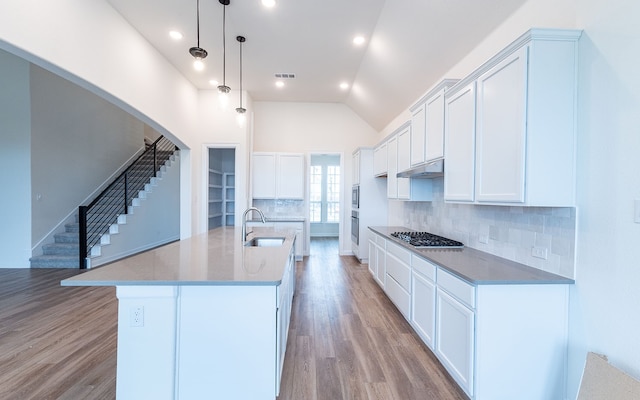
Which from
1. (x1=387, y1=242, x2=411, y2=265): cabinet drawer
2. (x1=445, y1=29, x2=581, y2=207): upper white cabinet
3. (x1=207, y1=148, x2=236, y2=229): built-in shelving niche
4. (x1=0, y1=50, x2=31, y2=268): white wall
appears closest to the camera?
(x1=445, y1=29, x2=581, y2=207): upper white cabinet

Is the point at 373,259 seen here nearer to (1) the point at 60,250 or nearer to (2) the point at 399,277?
(2) the point at 399,277

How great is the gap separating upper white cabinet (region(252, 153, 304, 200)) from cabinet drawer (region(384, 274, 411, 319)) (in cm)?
322

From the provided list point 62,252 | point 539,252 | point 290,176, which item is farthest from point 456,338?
point 62,252

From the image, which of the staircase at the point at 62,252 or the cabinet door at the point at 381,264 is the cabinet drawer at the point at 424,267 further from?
the staircase at the point at 62,252

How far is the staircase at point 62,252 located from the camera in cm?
496

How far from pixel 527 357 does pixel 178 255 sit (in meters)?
2.57

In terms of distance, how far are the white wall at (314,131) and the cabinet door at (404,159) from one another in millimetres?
2681

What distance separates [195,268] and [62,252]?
521 centimetres

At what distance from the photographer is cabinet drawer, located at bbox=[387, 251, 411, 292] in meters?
2.94

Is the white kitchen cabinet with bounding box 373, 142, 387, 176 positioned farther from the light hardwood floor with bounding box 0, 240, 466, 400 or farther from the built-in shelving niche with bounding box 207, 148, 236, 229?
the built-in shelving niche with bounding box 207, 148, 236, 229

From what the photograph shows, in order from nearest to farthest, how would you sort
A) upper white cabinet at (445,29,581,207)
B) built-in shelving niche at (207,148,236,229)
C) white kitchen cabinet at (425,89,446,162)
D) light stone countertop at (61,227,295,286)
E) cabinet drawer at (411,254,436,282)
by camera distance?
1. light stone countertop at (61,227,295,286)
2. upper white cabinet at (445,29,581,207)
3. cabinet drawer at (411,254,436,282)
4. white kitchen cabinet at (425,89,446,162)
5. built-in shelving niche at (207,148,236,229)

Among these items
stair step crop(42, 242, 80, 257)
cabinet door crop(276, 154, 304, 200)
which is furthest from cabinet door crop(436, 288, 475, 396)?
stair step crop(42, 242, 80, 257)

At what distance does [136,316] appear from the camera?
167 centimetres

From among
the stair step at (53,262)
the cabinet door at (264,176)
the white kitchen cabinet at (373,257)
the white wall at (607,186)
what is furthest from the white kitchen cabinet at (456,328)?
the stair step at (53,262)
